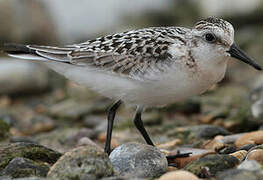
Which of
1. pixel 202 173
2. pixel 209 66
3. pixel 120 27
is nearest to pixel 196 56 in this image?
pixel 209 66

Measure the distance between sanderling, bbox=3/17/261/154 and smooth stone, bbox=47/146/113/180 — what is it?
111cm

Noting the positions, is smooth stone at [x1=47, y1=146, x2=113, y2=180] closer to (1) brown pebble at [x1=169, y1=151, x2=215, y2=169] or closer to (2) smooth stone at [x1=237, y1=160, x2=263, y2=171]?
(2) smooth stone at [x1=237, y1=160, x2=263, y2=171]

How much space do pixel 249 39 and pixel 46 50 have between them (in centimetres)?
738

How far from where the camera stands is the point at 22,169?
4.51 meters

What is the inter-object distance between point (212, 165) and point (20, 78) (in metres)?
6.03

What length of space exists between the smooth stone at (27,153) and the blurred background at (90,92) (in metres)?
1.36

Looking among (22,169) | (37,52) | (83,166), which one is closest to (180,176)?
(83,166)

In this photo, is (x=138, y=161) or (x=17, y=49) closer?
(x=138, y=161)

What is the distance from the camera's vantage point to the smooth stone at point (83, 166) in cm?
411

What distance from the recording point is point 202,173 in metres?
4.25

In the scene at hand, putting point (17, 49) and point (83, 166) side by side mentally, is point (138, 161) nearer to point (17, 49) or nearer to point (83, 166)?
point (83, 166)

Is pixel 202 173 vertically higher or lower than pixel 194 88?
lower

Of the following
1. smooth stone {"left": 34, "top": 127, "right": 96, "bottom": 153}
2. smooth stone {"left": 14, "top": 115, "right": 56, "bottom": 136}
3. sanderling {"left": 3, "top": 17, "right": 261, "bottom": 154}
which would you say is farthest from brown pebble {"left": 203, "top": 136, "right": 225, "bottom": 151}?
smooth stone {"left": 14, "top": 115, "right": 56, "bottom": 136}

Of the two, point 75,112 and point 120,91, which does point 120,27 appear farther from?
point 120,91
